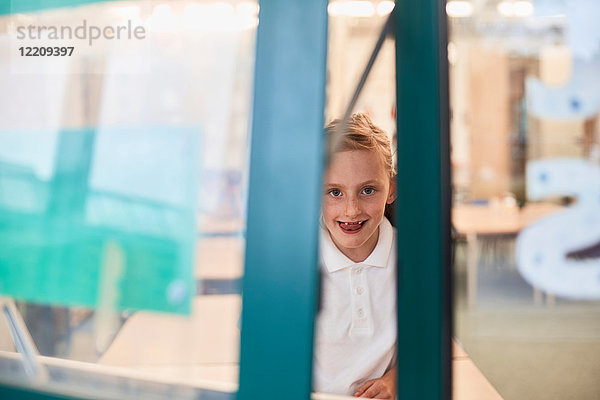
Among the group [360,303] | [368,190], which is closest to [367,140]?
[368,190]

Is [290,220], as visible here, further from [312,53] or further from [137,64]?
[137,64]

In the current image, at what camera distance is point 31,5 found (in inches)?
24.1

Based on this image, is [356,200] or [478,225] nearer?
[356,200]

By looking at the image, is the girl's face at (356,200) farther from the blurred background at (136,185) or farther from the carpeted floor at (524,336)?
the carpeted floor at (524,336)

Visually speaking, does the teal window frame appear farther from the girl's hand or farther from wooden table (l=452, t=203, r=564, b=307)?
wooden table (l=452, t=203, r=564, b=307)

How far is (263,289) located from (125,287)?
0.83 ft

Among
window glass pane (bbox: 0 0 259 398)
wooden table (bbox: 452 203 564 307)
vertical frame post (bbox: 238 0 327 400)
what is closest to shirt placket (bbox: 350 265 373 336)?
window glass pane (bbox: 0 0 259 398)

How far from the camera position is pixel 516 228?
2531mm

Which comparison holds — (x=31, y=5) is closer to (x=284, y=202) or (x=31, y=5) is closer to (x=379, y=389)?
(x=284, y=202)

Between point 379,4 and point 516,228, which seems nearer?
point 379,4

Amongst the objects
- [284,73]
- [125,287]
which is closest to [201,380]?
[125,287]

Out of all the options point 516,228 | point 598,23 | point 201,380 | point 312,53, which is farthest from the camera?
point 516,228

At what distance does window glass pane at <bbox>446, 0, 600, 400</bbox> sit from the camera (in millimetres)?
1238

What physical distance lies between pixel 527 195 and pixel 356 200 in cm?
170
